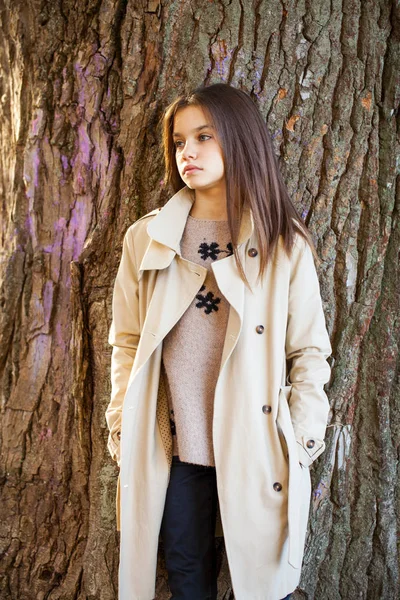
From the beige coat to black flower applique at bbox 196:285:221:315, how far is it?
6 centimetres

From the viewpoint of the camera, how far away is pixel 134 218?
2.71 m

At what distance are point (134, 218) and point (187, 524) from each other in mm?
1355

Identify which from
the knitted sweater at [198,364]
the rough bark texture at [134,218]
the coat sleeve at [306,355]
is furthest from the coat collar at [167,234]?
the rough bark texture at [134,218]

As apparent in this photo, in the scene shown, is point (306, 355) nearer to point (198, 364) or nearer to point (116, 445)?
point (198, 364)

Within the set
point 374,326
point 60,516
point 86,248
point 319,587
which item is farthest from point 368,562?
point 86,248

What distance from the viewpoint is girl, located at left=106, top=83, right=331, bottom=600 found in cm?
216

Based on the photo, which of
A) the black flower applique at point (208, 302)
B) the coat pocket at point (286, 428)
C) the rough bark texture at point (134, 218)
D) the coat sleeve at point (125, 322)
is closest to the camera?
the coat pocket at point (286, 428)

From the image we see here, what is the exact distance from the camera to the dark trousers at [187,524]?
2.29 m

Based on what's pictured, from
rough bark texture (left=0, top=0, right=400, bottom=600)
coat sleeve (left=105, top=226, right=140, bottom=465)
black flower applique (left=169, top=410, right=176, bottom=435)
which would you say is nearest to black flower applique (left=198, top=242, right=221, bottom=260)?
coat sleeve (left=105, top=226, right=140, bottom=465)

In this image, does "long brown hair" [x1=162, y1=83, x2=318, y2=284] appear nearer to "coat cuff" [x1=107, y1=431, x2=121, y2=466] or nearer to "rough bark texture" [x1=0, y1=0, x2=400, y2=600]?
"rough bark texture" [x1=0, y1=0, x2=400, y2=600]

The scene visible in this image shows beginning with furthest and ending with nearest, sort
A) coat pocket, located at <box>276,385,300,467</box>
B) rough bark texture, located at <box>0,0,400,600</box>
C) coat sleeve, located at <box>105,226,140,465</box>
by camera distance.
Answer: rough bark texture, located at <box>0,0,400,600</box>, coat sleeve, located at <box>105,226,140,465</box>, coat pocket, located at <box>276,385,300,467</box>

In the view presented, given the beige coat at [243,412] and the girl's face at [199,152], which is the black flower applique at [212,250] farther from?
the girl's face at [199,152]

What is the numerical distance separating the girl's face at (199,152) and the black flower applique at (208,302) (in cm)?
42

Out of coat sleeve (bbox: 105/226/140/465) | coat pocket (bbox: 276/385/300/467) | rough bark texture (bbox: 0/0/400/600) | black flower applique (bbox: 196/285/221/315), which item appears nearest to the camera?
coat pocket (bbox: 276/385/300/467)
